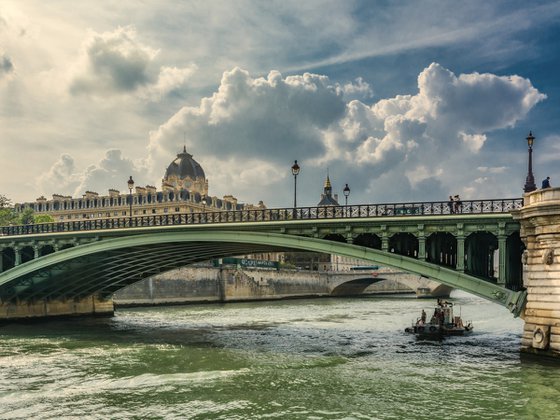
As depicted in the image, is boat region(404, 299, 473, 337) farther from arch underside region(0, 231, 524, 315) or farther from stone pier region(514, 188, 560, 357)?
stone pier region(514, 188, 560, 357)

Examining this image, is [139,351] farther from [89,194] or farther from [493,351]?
[89,194]

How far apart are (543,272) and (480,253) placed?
7106mm

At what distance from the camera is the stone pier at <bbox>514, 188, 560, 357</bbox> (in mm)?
26781

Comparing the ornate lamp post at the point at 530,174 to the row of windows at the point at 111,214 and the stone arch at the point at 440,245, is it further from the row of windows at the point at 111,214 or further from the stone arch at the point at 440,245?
the row of windows at the point at 111,214

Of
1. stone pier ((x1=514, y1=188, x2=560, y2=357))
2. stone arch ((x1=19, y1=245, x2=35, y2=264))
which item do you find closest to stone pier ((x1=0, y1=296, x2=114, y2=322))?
stone arch ((x1=19, y1=245, x2=35, y2=264))

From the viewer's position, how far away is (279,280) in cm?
10231

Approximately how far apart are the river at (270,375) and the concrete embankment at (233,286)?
28.6 m

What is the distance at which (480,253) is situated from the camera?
1361 inches

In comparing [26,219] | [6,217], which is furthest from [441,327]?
[26,219]

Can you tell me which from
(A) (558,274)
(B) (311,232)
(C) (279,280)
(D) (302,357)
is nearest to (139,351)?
(D) (302,357)

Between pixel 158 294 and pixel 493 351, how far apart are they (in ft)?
165

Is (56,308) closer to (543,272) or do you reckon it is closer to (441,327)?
(441,327)

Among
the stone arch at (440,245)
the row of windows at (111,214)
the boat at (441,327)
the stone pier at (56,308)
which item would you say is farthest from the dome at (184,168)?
the stone arch at (440,245)

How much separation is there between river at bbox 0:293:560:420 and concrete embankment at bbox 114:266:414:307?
1124 inches
